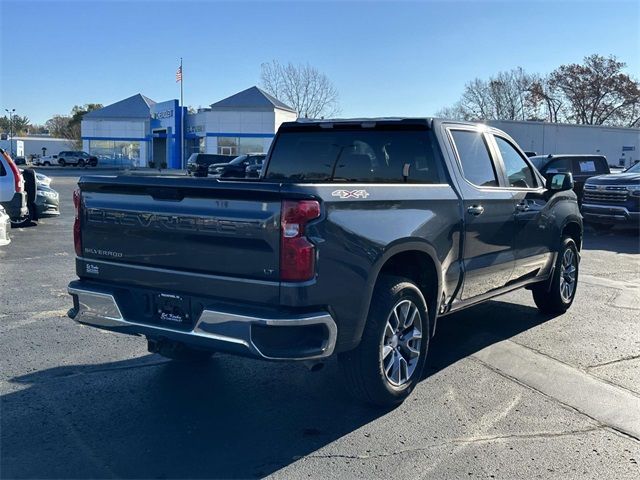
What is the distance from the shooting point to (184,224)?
387cm

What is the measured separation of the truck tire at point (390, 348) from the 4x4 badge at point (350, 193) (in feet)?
2.17

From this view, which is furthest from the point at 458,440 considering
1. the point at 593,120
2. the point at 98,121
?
the point at 593,120

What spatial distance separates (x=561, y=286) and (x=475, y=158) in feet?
7.65

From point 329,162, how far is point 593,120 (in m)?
70.8

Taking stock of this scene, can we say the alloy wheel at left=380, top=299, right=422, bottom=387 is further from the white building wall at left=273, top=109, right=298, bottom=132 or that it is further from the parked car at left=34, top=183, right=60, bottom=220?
the white building wall at left=273, top=109, right=298, bottom=132

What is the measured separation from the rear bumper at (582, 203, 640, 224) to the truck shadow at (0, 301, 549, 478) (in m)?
10.3

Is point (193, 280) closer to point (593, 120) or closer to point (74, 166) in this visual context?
point (74, 166)

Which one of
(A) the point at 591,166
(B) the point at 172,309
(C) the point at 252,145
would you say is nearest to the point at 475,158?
(B) the point at 172,309

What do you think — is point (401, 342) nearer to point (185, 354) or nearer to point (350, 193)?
point (350, 193)

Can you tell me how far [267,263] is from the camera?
Result: 142 inches

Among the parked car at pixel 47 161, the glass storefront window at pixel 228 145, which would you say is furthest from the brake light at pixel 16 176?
the parked car at pixel 47 161

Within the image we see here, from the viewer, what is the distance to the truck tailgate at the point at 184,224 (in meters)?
3.61

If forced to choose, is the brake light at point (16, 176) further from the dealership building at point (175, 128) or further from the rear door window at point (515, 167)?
the dealership building at point (175, 128)

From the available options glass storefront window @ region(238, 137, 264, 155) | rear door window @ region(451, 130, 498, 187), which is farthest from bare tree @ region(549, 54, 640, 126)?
rear door window @ region(451, 130, 498, 187)
